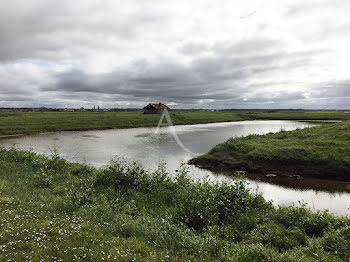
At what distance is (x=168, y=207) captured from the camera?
11570 mm

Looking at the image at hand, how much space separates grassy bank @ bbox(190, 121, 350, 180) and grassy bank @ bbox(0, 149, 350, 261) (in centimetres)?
1195

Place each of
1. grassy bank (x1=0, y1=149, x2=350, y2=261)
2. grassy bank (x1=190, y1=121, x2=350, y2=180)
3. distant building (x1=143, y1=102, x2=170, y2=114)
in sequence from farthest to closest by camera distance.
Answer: distant building (x1=143, y1=102, x2=170, y2=114) → grassy bank (x1=190, y1=121, x2=350, y2=180) → grassy bank (x1=0, y1=149, x2=350, y2=261)

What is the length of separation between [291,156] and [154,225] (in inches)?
779

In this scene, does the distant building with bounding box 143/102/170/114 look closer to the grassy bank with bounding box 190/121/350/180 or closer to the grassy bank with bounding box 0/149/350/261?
the grassy bank with bounding box 190/121/350/180

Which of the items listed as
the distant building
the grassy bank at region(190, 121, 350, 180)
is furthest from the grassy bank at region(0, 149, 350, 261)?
the distant building

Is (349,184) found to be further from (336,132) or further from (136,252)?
(136,252)

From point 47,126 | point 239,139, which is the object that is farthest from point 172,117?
point 239,139

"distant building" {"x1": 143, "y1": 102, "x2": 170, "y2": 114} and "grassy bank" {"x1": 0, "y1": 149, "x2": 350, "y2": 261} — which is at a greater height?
"distant building" {"x1": 143, "y1": 102, "x2": 170, "y2": 114}

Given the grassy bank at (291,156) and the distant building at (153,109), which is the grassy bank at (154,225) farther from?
the distant building at (153,109)

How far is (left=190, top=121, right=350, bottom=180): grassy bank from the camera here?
20594 mm

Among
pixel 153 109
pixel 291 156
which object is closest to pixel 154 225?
pixel 291 156

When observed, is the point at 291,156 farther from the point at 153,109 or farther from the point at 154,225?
the point at 153,109

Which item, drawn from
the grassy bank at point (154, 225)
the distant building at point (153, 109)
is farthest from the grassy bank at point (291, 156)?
the distant building at point (153, 109)

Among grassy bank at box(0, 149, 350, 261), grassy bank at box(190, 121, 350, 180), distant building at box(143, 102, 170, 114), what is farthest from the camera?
distant building at box(143, 102, 170, 114)
